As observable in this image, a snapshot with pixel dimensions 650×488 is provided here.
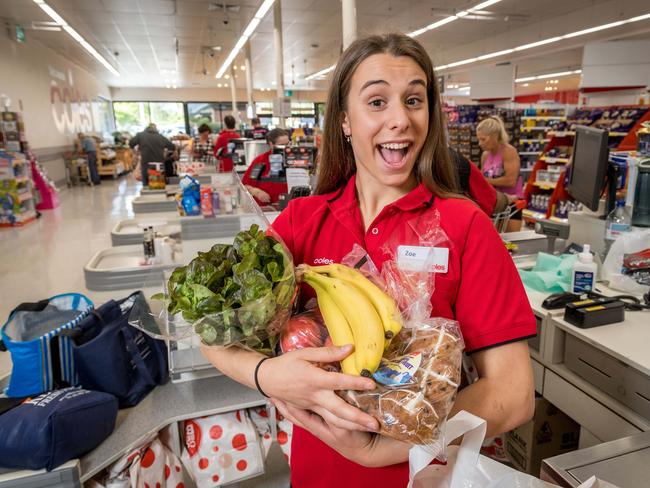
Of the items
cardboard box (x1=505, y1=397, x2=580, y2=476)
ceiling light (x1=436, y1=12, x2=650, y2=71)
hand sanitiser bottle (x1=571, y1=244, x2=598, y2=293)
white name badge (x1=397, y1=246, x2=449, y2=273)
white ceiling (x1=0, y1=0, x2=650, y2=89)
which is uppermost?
white ceiling (x1=0, y1=0, x2=650, y2=89)

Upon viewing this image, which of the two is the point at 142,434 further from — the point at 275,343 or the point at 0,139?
the point at 0,139

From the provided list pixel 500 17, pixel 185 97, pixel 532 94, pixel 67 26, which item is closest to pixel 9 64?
pixel 67 26

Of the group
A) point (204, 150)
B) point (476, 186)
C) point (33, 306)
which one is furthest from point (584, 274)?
point (204, 150)

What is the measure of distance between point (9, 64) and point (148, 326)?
12.7 metres

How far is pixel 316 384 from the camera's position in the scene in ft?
2.48

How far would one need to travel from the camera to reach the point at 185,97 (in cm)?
2523

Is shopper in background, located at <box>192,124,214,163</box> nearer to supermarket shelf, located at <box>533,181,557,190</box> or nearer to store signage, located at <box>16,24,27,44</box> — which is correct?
store signage, located at <box>16,24,27,44</box>

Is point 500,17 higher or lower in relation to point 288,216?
higher

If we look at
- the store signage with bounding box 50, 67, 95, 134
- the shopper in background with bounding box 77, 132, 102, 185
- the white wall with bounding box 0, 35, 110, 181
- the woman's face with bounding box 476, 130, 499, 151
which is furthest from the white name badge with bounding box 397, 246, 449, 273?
the shopper in background with bounding box 77, 132, 102, 185

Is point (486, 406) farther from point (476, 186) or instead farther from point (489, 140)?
point (489, 140)

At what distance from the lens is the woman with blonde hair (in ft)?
18.3

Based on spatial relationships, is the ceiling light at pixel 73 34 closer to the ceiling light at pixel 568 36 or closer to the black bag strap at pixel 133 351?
the ceiling light at pixel 568 36

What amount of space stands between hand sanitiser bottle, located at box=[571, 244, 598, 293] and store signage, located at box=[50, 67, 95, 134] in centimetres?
1503

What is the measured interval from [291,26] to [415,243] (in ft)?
40.1
